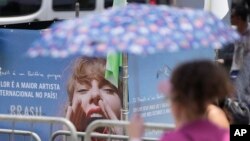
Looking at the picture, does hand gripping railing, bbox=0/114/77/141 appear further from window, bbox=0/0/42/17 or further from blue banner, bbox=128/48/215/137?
window, bbox=0/0/42/17

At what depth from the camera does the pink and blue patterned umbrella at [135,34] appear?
363 cm

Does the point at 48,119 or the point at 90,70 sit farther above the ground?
the point at 90,70

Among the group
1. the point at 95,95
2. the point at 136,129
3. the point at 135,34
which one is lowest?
the point at 95,95

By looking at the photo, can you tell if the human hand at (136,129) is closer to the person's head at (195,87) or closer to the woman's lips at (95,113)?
the person's head at (195,87)

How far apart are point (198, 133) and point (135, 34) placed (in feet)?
2.08

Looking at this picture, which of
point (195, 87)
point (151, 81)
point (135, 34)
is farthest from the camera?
point (151, 81)

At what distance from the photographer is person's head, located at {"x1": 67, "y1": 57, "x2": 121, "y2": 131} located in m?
6.82

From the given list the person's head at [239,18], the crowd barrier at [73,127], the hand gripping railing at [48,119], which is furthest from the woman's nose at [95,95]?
the person's head at [239,18]

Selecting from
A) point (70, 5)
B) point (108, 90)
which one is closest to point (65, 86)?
point (108, 90)

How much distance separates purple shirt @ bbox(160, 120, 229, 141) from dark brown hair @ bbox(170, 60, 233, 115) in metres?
0.06

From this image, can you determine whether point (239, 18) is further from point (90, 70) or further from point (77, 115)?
point (77, 115)

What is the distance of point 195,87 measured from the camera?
11.1 ft

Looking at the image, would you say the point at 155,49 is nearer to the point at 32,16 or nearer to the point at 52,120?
the point at 52,120

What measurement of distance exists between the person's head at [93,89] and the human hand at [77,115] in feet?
0.10
